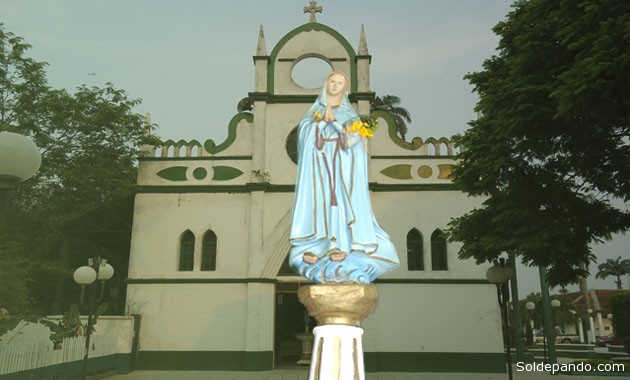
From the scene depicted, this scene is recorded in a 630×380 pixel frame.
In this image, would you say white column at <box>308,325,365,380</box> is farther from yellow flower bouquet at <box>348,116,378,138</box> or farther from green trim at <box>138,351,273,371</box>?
green trim at <box>138,351,273,371</box>

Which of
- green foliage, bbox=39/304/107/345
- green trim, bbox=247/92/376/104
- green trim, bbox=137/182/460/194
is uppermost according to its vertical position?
green trim, bbox=247/92/376/104

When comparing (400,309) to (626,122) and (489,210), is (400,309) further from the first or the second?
(626,122)

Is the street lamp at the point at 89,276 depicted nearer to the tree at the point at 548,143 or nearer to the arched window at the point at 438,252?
the tree at the point at 548,143

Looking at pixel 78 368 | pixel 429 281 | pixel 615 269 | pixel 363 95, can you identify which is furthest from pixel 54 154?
pixel 615 269

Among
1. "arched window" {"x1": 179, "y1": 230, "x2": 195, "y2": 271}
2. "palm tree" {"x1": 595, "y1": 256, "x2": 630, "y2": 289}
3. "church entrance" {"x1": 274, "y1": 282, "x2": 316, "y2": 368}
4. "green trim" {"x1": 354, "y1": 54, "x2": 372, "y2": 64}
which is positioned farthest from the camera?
"palm tree" {"x1": 595, "y1": 256, "x2": 630, "y2": 289}

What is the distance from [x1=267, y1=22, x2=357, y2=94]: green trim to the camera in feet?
64.7

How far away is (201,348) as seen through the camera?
17.4 m

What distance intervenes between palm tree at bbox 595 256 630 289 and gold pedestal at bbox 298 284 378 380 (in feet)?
297

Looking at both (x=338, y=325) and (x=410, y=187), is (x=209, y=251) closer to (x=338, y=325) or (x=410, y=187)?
(x=410, y=187)

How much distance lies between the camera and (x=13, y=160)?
4.98 meters

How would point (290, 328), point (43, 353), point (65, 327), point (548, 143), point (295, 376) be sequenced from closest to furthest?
point (548, 143) → point (43, 353) → point (65, 327) → point (295, 376) → point (290, 328)

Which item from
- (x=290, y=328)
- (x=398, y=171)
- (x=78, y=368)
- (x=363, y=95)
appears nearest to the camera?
(x=78, y=368)

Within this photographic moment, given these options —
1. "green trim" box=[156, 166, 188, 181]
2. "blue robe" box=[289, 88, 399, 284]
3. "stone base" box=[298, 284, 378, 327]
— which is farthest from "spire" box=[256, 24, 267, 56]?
"stone base" box=[298, 284, 378, 327]

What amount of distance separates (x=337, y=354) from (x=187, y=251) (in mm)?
14602
